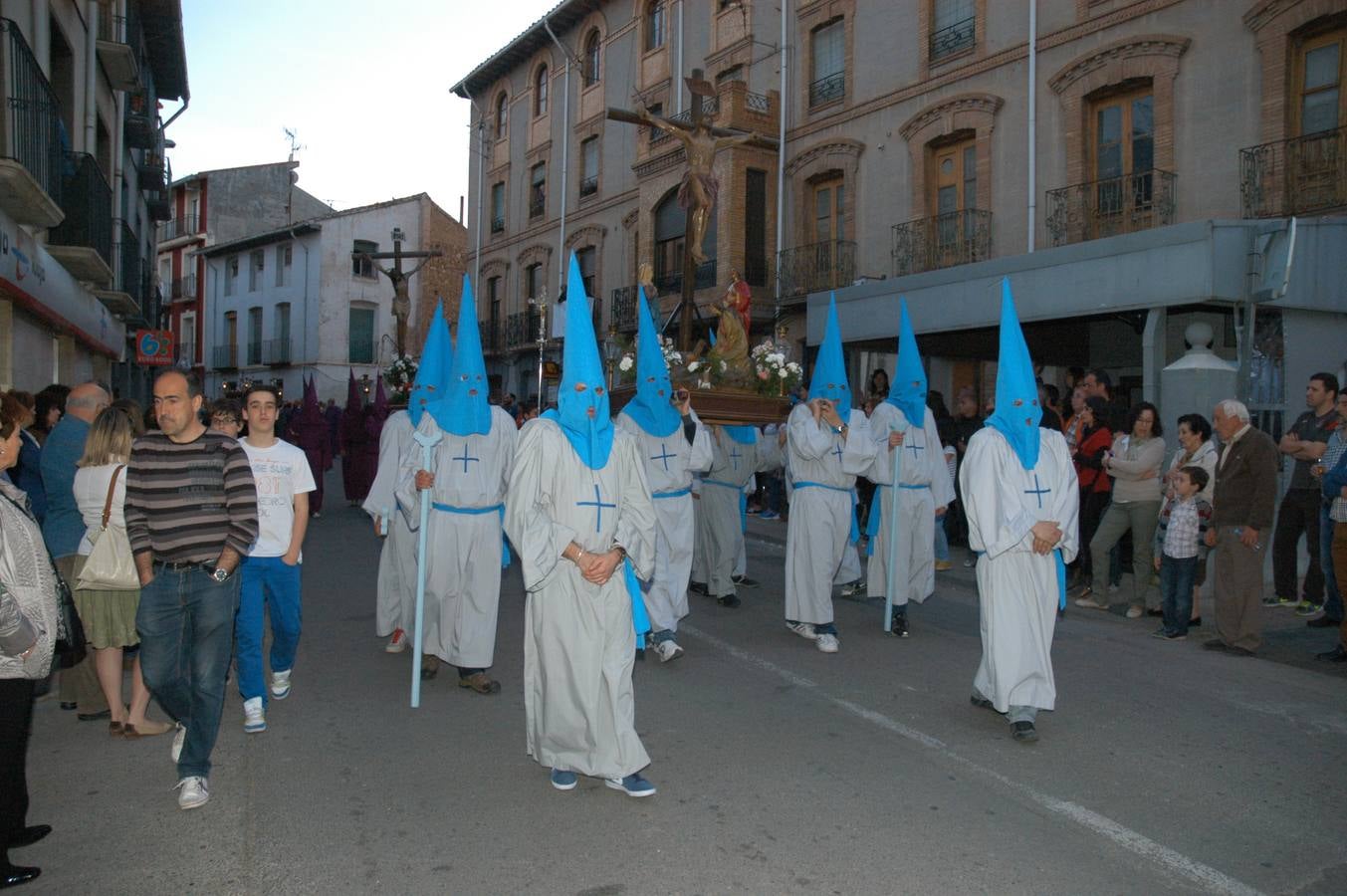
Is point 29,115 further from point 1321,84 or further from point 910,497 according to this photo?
point 1321,84

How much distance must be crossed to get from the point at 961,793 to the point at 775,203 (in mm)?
19719

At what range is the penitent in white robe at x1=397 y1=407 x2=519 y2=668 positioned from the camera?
21.4ft

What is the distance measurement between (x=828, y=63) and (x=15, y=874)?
69.5 ft

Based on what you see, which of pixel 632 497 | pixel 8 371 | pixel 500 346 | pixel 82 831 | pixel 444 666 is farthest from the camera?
pixel 500 346

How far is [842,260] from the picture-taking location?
69.4 ft

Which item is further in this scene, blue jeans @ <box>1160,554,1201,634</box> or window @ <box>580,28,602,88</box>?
window @ <box>580,28,602,88</box>

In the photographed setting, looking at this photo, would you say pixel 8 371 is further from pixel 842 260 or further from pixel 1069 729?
pixel 842 260

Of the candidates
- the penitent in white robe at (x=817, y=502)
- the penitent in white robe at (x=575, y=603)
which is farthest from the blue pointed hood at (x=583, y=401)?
the penitent in white robe at (x=817, y=502)

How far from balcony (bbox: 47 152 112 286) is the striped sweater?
1068 cm

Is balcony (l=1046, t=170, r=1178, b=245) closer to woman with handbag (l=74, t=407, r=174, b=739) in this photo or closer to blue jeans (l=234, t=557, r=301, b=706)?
blue jeans (l=234, t=557, r=301, b=706)

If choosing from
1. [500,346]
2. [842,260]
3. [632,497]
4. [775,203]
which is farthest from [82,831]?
[500,346]

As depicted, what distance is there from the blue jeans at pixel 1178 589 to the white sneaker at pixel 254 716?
6.76 m

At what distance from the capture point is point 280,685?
Answer: 616 cm

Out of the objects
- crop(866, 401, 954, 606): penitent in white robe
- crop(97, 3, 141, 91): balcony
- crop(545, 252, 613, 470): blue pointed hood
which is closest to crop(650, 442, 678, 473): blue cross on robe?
crop(866, 401, 954, 606): penitent in white robe
